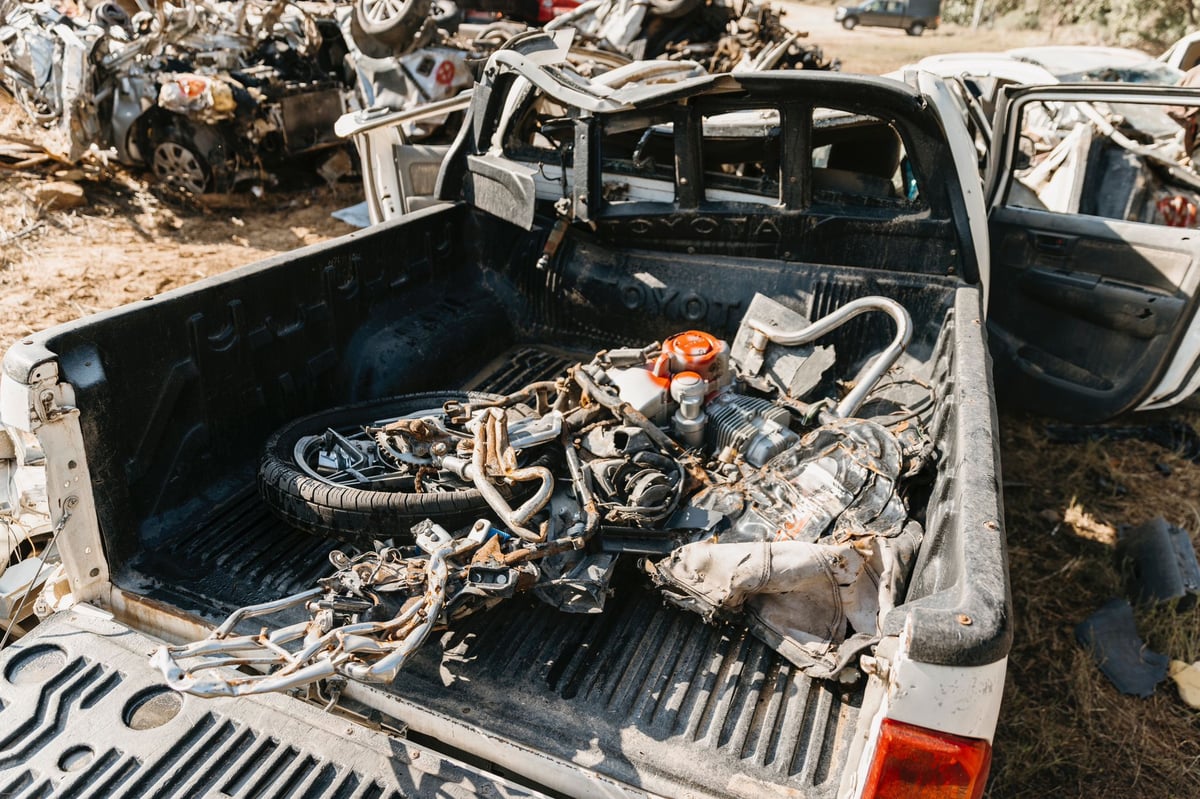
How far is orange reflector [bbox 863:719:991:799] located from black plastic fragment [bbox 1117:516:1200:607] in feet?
8.83

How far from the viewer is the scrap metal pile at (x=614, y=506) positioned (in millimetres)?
1959

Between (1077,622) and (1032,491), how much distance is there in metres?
1.00

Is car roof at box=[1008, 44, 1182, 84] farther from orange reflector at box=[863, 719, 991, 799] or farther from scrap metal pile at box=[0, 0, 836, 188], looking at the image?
orange reflector at box=[863, 719, 991, 799]

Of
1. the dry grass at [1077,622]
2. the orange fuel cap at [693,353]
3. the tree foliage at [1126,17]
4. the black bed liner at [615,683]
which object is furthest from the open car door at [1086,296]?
the tree foliage at [1126,17]

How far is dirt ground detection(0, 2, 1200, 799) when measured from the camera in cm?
287

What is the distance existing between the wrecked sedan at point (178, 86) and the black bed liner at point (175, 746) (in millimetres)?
6428

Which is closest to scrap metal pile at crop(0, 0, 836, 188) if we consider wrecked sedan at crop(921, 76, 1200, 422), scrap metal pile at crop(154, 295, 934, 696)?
wrecked sedan at crop(921, 76, 1200, 422)

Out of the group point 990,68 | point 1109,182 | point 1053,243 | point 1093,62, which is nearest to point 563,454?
point 1053,243

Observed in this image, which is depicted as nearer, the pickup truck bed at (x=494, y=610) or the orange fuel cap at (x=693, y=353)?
the pickup truck bed at (x=494, y=610)

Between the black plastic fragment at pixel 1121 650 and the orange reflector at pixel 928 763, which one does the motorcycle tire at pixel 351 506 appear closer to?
the orange reflector at pixel 928 763

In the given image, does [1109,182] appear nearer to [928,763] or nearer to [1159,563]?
[1159,563]

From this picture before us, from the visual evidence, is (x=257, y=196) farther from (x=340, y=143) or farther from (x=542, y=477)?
(x=542, y=477)

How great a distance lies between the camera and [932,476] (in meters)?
2.41

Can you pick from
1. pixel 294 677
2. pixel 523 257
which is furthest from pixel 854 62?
pixel 294 677
